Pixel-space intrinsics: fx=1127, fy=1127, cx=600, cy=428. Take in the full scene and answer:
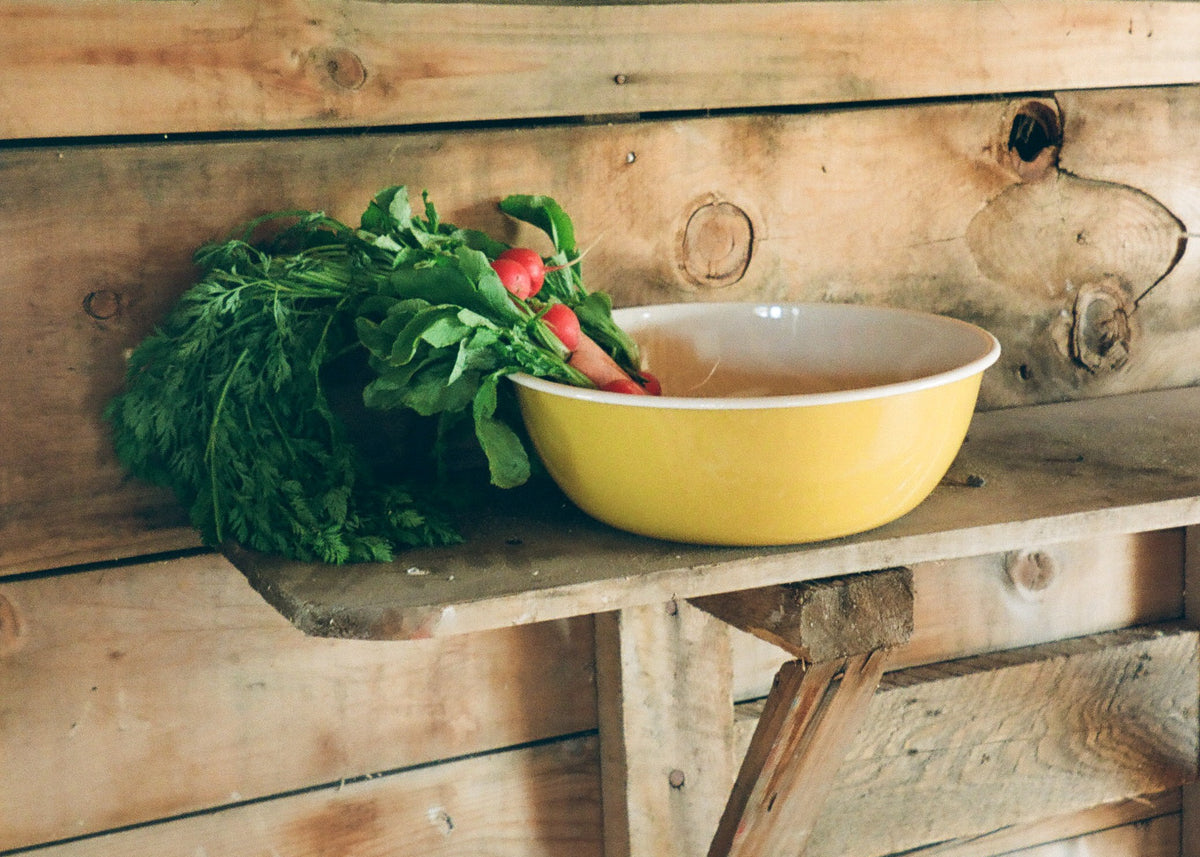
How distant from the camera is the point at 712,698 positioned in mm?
931

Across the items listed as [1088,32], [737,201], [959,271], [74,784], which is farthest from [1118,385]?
[74,784]

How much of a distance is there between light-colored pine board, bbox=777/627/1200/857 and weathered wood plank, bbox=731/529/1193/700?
0.05 ft

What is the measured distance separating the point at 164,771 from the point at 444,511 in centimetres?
33

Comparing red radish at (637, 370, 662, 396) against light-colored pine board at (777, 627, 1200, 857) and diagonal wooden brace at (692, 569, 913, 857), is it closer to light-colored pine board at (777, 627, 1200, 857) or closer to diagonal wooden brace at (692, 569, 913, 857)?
diagonal wooden brace at (692, 569, 913, 857)

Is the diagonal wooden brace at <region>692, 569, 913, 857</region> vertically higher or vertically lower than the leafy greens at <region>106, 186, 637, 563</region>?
lower

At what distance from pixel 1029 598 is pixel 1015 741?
0.14m

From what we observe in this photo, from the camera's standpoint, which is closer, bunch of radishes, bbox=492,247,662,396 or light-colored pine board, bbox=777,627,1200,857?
bunch of radishes, bbox=492,247,662,396

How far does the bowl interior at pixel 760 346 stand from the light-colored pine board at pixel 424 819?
35 centimetres

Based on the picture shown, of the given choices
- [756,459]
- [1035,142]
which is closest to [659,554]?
[756,459]

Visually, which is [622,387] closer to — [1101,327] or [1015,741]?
[1101,327]

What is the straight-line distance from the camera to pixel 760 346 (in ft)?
2.65

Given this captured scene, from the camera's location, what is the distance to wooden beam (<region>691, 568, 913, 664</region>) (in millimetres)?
644

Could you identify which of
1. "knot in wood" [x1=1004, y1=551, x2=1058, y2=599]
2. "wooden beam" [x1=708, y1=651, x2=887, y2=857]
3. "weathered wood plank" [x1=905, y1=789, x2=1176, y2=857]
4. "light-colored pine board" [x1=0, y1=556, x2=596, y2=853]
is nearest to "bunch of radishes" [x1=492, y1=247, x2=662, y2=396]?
"wooden beam" [x1=708, y1=651, x2=887, y2=857]

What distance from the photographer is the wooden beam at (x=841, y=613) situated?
0.64 metres
